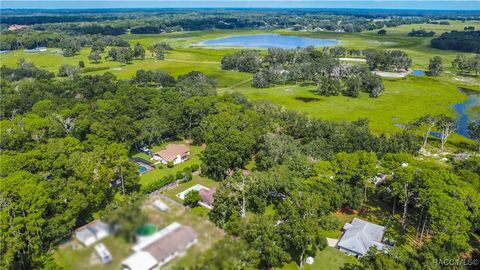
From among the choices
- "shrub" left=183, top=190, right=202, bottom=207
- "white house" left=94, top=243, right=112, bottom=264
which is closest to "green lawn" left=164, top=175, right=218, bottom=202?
"shrub" left=183, top=190, right=202, bottom=207

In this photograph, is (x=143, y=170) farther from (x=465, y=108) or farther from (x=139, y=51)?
(x=139, y=51)

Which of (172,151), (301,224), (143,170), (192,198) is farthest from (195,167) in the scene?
(301,224)

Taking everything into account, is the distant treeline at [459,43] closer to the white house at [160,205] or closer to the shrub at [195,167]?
the shrub at [195,167]

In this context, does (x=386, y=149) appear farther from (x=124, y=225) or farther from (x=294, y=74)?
(x=294, y=74)

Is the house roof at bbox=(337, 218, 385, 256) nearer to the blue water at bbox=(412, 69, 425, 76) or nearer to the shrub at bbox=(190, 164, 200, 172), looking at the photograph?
the shrub at bbox=(190, 164, 200, 172)

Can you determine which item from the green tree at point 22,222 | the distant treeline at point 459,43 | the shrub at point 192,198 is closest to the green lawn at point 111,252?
the green tree at point 22,222
